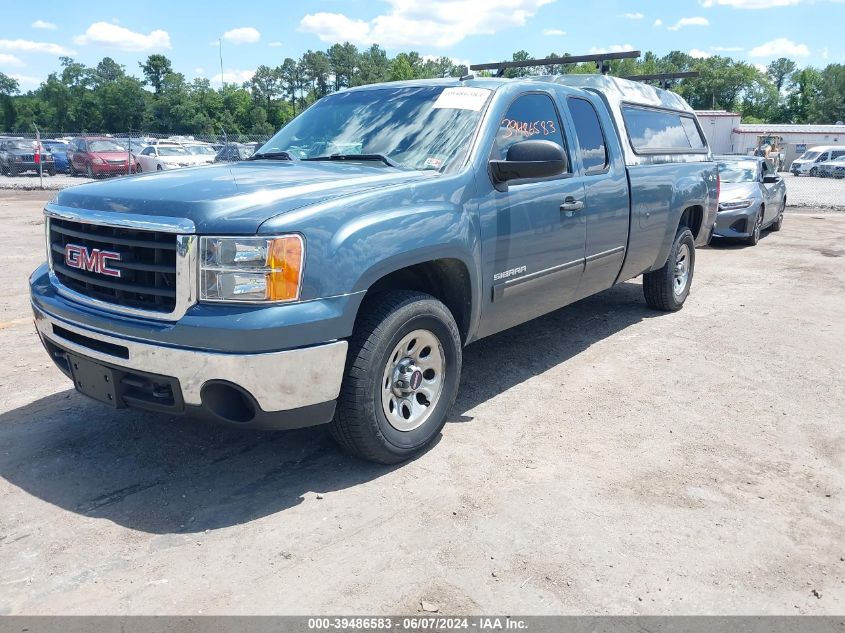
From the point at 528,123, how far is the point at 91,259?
2.76 metres

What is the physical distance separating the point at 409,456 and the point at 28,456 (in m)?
2.04

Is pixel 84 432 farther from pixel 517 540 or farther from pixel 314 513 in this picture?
pixel 517 540

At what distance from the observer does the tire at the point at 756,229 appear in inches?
481

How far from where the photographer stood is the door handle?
186 inches

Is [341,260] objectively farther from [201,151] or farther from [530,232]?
[201,151]

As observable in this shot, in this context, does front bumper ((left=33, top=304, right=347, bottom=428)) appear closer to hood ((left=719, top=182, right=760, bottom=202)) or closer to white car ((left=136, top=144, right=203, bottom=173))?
hood ((left=719, top=182, right=760, bottom=202))

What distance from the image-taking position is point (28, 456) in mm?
3818

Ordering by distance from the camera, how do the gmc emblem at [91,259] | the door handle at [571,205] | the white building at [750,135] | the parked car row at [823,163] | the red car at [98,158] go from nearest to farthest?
1. the gmc emblem at [91,259]
2. the door handle at [571,205]
3. the red car at [98,158]
4. the parked car row at [823,163]
5. the white building at [750,135]

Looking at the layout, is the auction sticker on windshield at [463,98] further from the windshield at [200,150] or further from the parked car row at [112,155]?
the windshield at [200,150]

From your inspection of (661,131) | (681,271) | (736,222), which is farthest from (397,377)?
(736,222)

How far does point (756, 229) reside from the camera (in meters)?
12.3

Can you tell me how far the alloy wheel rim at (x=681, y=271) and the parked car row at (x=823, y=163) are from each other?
1382 inches

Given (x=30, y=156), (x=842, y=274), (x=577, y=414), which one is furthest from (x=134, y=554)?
(x=30, y=156)

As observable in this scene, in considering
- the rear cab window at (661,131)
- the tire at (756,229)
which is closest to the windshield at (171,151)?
the tire at (756,229)
